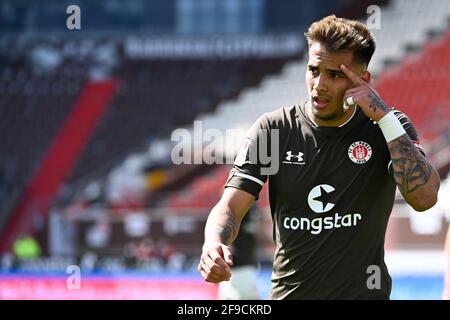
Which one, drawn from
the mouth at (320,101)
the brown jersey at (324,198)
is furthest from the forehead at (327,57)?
the brown jersey at (324,198)

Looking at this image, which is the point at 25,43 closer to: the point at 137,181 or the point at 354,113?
the point at 137,181

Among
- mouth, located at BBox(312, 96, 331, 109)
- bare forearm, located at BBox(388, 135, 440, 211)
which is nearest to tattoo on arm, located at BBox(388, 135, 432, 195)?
bare forearm, located at BBox(388, 135, 440, 211)

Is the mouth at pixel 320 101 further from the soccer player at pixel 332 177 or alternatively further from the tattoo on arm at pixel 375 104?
the tattoo on arm at pixel 375 104

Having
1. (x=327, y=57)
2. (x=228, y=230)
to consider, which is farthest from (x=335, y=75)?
(x=228, y=230)

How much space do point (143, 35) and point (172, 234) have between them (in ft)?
22.8

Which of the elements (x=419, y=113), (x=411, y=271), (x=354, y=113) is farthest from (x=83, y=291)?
(x=354, y=113)

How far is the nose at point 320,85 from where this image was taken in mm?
3564

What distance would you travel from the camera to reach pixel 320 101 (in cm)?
361

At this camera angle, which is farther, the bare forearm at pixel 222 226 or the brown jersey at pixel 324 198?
the brown jersey at pixel 324 198

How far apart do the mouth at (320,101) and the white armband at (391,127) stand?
8.2 inches

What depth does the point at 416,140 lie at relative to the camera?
3666mm

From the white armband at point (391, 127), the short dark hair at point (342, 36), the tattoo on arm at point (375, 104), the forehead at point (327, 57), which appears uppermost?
the short dark hair at point (342, 36)

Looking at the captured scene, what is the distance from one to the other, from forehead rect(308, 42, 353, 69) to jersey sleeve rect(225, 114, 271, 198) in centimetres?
29

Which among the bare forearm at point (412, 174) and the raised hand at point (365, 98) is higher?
the raised hand at point (365, 98)
